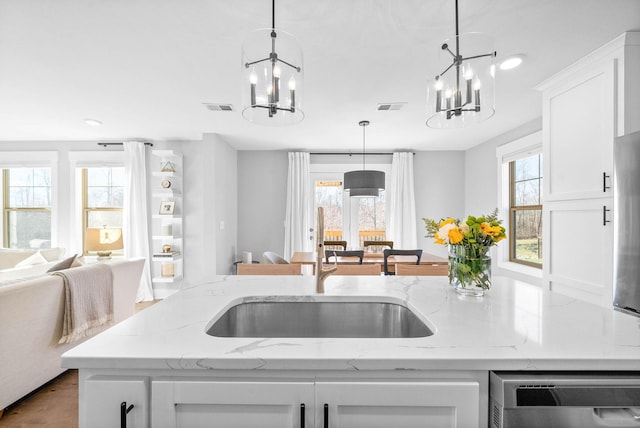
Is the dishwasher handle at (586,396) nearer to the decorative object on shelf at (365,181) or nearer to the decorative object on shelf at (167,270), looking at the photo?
the decorative object on shelf at (365,181)

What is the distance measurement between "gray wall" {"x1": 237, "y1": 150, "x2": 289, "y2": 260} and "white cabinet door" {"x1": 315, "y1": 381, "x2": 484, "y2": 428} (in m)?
4.33

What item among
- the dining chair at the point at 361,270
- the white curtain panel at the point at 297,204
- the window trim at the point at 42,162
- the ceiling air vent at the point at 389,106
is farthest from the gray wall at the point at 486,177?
the window trim at the point at 42,162

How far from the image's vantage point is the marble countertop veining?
0.71 m

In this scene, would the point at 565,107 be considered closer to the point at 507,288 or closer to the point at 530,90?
the point at 530,90

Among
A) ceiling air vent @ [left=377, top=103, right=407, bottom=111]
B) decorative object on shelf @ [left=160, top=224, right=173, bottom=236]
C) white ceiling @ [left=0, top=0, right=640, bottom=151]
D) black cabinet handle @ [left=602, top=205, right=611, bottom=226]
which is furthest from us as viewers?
decorative object on shelf @ [left=160, top=224, right=173, bottom=236]

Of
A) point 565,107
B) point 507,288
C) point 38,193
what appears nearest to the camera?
point 507,288

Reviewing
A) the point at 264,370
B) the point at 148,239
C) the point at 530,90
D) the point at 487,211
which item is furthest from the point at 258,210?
the point at 264,370

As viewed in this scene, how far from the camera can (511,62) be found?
216cm

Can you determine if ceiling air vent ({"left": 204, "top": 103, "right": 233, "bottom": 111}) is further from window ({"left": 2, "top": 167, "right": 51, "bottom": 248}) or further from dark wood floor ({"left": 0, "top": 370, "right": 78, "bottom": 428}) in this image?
window ({"left": 2, "top": 167, "right": 51, "bottom": 248})

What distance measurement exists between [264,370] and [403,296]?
0.73m

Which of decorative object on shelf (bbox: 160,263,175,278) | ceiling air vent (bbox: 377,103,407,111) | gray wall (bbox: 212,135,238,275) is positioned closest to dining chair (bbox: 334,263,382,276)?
ceiling air vent (bbox: 377,103,407,111)

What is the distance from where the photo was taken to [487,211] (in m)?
4.36

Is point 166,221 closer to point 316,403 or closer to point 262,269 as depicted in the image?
point 262,269

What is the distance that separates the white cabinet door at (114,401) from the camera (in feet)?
2.38
